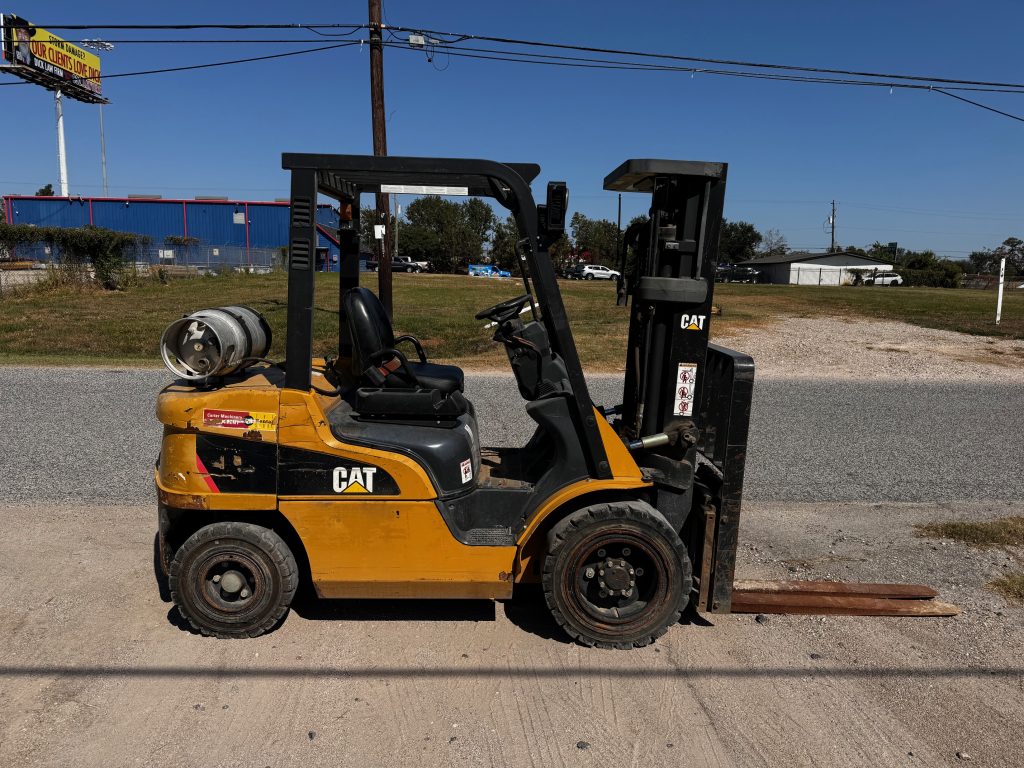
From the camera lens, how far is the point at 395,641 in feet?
12.7

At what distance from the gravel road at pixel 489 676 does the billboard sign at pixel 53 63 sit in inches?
2374

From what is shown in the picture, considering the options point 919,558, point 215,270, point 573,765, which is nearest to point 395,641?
point 573,765

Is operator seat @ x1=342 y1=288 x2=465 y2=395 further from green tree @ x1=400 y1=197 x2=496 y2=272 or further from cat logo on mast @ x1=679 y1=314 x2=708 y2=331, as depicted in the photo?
green tree @ x1=400 y1=197 x2=496 y2=272

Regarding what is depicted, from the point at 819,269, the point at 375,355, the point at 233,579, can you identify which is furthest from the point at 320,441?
the point at 819,269

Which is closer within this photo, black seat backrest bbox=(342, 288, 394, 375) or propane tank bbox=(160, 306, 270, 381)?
propane tank bbox=(160, 306, 270, 381)

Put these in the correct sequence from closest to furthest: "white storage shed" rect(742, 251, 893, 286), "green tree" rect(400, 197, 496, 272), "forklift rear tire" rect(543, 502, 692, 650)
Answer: "forklift rear tire" rect(543, 502, 692, 650) → "green tree" rect(400, 197, 496, 272) → "white storage shed" rect(742, 251, 893, 286)

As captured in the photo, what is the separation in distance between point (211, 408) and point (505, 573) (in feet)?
5.67

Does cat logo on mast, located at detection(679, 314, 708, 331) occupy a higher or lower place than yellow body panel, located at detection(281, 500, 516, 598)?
higher

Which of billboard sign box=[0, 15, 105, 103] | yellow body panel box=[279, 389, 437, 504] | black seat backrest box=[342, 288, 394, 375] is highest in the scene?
billboard sign box=[0, 15, 105, 103]

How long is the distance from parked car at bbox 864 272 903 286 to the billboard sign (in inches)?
2534

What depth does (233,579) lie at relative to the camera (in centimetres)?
379

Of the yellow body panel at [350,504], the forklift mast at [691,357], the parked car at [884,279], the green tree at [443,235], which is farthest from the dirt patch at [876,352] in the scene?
the parked car at [884,279]

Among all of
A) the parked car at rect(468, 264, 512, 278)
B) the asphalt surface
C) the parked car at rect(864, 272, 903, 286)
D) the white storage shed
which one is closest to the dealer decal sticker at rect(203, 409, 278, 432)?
the asphalt surface

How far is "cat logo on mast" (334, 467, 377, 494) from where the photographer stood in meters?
3.62
